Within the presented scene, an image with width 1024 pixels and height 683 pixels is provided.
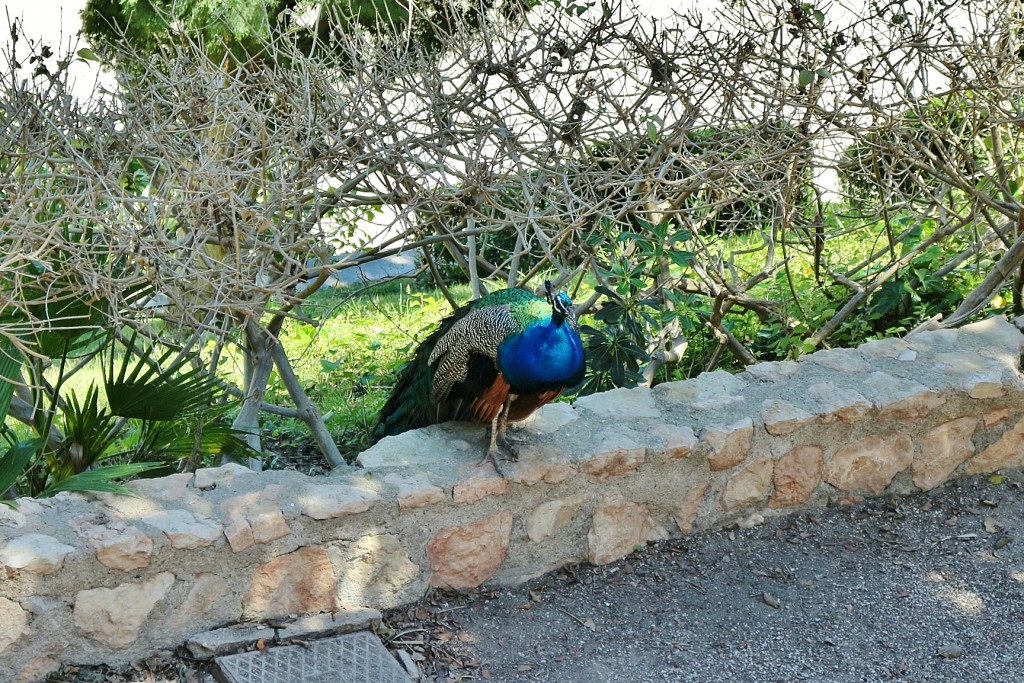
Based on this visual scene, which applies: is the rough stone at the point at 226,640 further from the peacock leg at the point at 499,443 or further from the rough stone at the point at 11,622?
the peacock leg at the point at 499,443

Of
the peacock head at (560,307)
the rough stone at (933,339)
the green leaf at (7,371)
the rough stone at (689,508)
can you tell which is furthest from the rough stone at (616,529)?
the green leaf at (7,371)

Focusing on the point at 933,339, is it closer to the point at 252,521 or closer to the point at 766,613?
the point at 766,613

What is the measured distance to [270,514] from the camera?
2.94 meters

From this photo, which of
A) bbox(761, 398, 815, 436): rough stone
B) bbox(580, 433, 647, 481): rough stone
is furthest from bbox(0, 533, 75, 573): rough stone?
bbox(761, 398, 815, 436): rough stone

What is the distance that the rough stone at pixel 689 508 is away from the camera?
11.9 ft

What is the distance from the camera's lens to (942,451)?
3.98m

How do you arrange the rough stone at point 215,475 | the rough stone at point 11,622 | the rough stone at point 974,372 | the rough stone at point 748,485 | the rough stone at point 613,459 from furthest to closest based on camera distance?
the rough stone at point 974,372
the rough stone at point 748,485
the rough stone at point 613,459
the rough stone at point 215,475
the rough stone at point 11,622

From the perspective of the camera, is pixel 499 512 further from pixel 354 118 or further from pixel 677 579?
pixel 354 118

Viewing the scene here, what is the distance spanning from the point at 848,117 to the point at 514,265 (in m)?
1.43

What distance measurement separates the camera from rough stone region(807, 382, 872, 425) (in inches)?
148

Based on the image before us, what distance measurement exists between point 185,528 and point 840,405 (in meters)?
2.29

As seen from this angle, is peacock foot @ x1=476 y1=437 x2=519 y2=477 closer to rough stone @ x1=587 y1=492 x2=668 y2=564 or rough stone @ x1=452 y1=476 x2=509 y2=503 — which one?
rough stone @ x1=452 y1=476 x2=509 y2=503

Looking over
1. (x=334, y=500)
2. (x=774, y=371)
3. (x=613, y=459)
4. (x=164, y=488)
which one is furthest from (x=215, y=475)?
(x=774, y=371)

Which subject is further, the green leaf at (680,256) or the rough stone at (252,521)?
the green leaf at (680,256)
